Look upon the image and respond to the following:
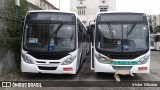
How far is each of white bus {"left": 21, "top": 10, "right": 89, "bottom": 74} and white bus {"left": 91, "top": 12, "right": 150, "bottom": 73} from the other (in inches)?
39.7

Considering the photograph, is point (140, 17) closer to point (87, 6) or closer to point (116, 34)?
point (116, 34)

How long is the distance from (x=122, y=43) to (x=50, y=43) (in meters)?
2.94

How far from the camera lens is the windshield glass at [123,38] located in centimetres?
1230

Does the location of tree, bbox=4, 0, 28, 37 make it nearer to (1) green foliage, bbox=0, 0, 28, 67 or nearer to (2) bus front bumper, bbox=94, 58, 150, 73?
(1) green foliage, bbox=0, 0, 28, 67

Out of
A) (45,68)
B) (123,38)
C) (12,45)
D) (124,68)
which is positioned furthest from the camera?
(12,45)

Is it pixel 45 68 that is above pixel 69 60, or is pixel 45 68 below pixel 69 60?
below

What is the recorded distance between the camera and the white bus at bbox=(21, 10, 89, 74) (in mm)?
12102

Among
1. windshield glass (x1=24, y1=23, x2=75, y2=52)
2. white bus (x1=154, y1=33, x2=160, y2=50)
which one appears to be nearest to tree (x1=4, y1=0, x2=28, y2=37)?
windshield glass (x1=24, y1=23, x2=75, y2=52)

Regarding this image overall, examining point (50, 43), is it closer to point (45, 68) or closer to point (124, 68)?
point (45, 68)

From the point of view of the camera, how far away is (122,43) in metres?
12.3

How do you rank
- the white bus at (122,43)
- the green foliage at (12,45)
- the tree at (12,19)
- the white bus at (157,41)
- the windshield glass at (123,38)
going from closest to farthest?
the white bus at (122,43)
the windshield glass at (123,38)
the green foliage at (12,45)
the tree at (12,19)
the white bus at (157,41)

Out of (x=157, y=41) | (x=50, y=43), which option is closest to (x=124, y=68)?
(x=50, y=43)

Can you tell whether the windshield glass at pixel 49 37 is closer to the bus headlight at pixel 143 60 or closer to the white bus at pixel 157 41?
the bus headlight at pixel 143 60

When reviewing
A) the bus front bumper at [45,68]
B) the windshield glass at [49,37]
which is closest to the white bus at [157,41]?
the windshield glass at [49,37]
